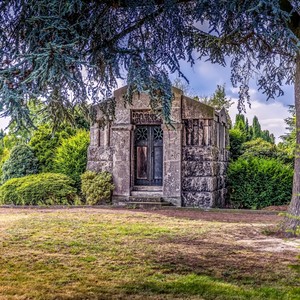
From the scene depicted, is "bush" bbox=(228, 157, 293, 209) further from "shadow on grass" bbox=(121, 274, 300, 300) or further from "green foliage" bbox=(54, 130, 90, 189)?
"shadow on grass" bbox=(121, 274, 300, 300)

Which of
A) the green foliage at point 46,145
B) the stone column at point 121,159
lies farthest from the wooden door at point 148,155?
the green foliage at point 46,145

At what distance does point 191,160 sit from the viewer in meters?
12.3

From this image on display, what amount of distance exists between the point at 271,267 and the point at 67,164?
975 cm

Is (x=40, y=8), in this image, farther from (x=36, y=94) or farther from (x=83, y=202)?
(x=83, y=202)

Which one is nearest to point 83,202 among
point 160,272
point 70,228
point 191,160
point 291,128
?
point 191,160

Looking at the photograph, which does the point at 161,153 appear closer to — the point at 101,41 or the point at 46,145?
the point at 46,145

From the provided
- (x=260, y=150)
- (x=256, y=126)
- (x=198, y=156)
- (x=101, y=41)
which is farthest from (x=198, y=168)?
(x=256, y=126)

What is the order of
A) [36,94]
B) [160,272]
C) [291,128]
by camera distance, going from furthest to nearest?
[291,128], [160,272], [36,94]

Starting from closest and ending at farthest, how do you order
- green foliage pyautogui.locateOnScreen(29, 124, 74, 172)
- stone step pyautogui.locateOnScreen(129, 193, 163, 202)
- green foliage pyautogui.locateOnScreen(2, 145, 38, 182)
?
stone step pyautogui.locateOnScreen(129, 193, 163, 202) < green foliage pyautogui.locateOnScreen(2, 145, 38, 182) < green foliage pyautogui.locateOnScreen(29, 124, 74, 172)

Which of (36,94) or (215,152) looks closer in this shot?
(36,94)

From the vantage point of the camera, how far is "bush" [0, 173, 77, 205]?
12.7 metres

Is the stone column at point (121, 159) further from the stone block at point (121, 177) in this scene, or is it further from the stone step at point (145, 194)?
the stone step at point (145, 194)

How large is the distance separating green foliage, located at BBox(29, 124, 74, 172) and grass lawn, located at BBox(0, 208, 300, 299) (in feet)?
18.7

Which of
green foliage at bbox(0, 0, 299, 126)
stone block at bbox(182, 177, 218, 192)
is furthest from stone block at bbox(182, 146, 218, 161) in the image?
green foliage at bbox(0, 0, 299, 126)
